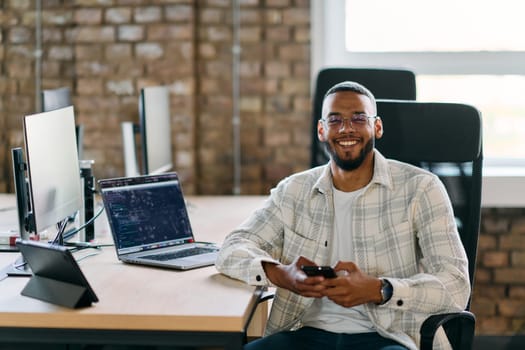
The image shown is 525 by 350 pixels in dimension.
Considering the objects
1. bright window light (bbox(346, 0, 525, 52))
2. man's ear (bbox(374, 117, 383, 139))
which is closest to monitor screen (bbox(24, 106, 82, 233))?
man's ear (bbox(374, 117, 383, 139))

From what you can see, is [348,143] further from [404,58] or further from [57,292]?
[404,58]

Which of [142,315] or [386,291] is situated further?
[386,291]

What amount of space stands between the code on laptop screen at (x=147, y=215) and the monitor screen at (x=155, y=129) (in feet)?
2.28

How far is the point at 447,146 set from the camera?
273 centimetres

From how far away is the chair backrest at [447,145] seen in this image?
2.66 m

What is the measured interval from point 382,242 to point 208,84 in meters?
1.92

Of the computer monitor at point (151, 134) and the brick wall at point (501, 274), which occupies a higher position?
the computer monitor at point (151, 134)

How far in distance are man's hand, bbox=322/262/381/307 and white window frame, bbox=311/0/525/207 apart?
1.97m

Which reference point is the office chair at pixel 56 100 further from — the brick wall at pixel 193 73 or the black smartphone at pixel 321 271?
the black smartphone at pixel 321 271

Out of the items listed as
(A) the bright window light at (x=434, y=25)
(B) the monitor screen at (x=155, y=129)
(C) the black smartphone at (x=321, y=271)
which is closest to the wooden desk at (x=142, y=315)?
(C) the black smartphone at (x=321, y=271)

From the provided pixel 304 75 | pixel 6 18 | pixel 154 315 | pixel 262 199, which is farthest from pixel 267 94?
pixel 154 315

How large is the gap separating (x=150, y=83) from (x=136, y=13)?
0.34 meters

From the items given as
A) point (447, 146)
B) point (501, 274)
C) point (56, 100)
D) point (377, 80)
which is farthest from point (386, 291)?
point (501, 274)

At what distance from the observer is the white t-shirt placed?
2393 mm
